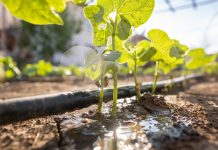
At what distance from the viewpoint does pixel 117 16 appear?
100cm

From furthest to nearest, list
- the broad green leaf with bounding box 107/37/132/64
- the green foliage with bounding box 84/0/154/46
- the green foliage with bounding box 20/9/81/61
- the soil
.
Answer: the green foliage with bounding box 20/9/81/61 < the soil < the broad green leaf with bounding box 107/37/132/64 < the green foliage with bounding box 84/0/154/46

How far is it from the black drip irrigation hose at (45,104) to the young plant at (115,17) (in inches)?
9.4

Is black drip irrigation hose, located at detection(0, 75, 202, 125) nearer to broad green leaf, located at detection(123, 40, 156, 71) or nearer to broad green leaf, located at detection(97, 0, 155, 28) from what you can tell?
broad green leaf, located at detection(123, 40, 156, 71)

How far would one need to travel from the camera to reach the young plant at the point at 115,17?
971 mm

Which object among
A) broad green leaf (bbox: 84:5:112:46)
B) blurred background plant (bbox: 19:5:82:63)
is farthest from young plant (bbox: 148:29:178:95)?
blurred background plant (bbox: 19:5:82:63)

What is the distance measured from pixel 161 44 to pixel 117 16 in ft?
0.95

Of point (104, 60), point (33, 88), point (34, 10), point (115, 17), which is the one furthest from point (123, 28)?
point (33, 88)

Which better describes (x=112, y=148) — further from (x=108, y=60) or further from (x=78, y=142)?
(x=108, y=60)

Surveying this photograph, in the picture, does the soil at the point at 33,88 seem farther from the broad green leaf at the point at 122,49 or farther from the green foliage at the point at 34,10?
the green foliage at the point at 34,10

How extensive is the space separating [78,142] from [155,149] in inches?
8.6

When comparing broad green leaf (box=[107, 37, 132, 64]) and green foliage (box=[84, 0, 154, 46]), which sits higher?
green foliage (box=[84, 0, 154, 46])

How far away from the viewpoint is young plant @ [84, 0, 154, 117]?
3.18ft

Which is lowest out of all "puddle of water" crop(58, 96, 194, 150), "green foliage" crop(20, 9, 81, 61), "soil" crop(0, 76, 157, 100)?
"puddle of water" crop(58, 96, 194, 150)

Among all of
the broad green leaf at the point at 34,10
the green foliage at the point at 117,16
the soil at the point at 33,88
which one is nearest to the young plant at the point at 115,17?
the green foliage at the point at 117,16
